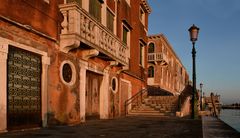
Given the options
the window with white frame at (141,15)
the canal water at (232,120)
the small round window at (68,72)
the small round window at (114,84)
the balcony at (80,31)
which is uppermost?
the window with white frame at (141,15)

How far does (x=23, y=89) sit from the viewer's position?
9047mm

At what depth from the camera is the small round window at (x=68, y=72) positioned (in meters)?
11.1

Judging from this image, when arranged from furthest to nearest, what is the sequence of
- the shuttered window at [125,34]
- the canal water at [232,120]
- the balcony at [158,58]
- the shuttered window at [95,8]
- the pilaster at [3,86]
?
the balcony at [158,58]
the canal water at [232,120]
the shuttered window at [125,34]
the shuttered window at [95,8]
the pilaster at [3,86]

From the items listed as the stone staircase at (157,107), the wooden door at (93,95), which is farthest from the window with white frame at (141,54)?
the wooden door at (93,95)

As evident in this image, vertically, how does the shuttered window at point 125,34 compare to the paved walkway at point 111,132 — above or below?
above

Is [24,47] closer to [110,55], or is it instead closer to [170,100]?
[110,55]

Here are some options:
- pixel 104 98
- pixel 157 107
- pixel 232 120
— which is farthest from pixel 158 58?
pixel 104 98

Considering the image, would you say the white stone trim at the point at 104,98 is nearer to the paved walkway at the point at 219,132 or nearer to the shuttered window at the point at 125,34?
the shuttered window at the point at 125,34

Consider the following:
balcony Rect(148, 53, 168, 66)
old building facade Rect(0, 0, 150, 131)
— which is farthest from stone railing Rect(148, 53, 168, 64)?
old building facade Rect(0, 0, 150, 131)

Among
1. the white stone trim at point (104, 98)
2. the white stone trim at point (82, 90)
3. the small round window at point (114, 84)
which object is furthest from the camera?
the small round window at point (114, 84)

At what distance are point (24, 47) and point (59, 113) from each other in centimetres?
313

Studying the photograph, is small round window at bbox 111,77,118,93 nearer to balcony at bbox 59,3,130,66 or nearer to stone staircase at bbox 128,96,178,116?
balcony at bbox 59,3,130,66

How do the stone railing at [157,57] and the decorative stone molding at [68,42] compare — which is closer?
the decorative stone molding at [68,42]

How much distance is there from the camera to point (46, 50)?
10164 mm
